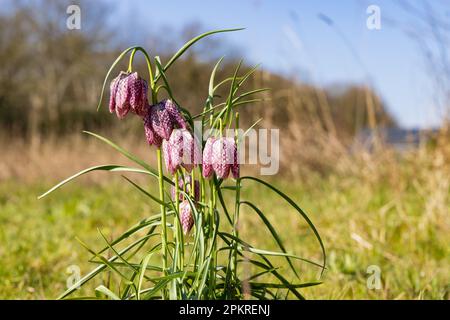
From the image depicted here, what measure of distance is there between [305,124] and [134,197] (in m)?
1.96

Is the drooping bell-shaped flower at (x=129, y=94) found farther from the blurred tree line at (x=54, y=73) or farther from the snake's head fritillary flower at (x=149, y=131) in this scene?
the blurred tree line at (x=54, y=73)

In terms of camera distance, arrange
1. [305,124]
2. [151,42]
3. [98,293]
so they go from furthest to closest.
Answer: [151,42]
[305,124]
[98,293]

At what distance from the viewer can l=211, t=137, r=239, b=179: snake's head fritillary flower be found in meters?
0.99

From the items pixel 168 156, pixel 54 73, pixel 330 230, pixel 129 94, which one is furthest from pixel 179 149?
pixel 54 73

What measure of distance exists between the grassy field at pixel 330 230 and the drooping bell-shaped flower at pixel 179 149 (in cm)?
87

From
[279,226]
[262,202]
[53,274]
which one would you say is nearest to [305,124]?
[262,202]

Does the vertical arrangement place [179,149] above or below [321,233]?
above

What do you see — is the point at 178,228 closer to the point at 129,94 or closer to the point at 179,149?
the point at 179,149

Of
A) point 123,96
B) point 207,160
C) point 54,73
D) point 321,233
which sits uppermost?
point 54,73

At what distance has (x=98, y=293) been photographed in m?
1.20

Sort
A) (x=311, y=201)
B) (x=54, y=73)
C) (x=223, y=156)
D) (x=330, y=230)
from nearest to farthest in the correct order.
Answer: (x=223, y=156), (x=330, y=230), (x=311, y=201), (x=54, y=73)

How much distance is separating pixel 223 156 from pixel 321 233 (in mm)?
1965

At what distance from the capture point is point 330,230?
9.18ft

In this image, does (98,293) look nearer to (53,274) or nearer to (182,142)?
(182,142)
